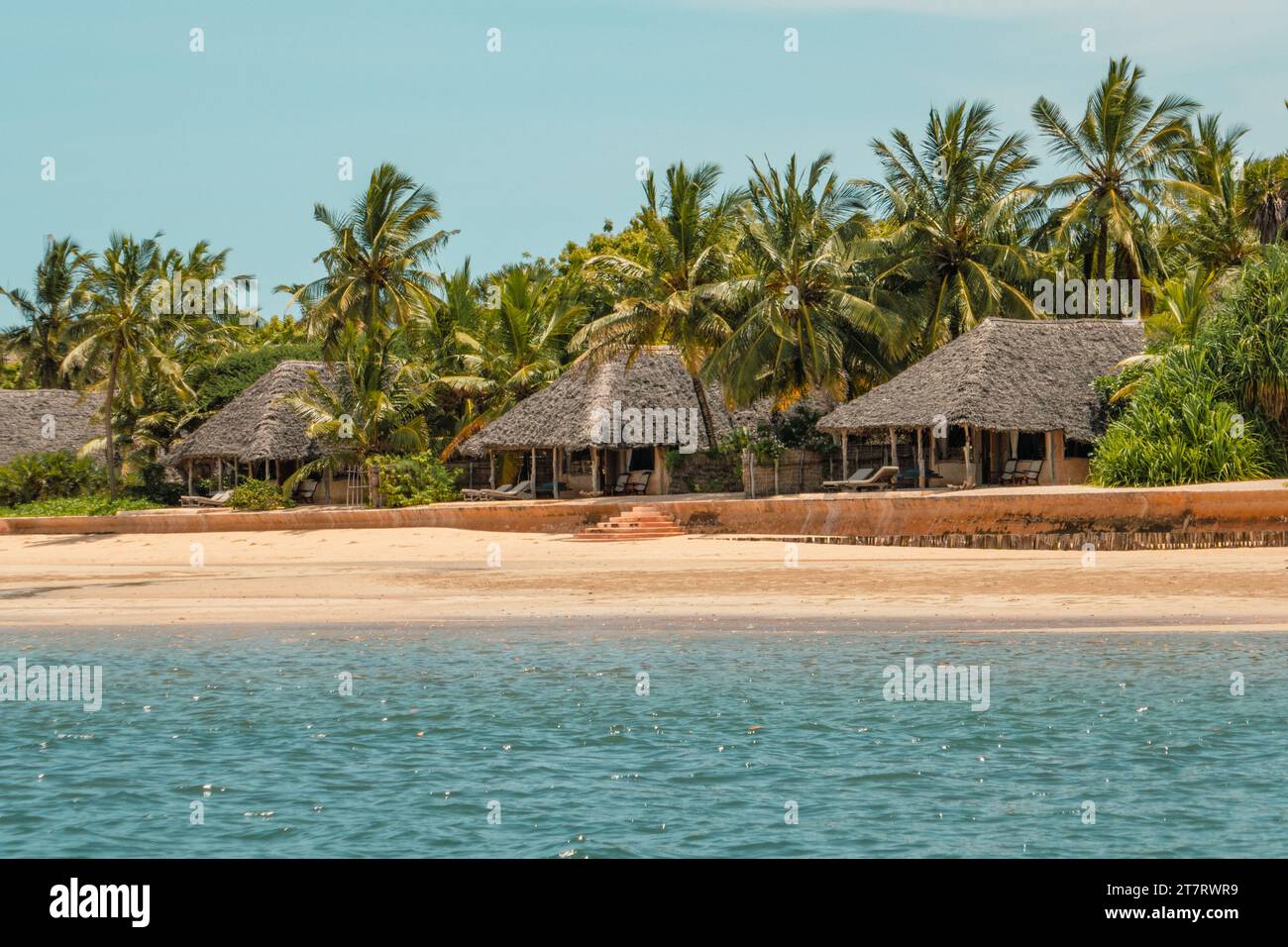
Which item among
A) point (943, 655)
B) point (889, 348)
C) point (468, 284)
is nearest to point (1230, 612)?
point (943, 655)

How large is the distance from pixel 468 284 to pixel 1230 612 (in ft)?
103

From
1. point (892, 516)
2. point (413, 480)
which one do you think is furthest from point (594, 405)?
point (892, 516)

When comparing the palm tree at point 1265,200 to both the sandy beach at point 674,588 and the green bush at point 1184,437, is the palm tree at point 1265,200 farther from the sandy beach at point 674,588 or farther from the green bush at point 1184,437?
the sandy beach at point 674,588

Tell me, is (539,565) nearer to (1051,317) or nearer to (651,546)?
(651,546)

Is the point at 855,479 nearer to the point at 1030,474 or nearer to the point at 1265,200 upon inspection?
the point at 1030,474

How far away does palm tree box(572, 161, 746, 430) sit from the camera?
32312 mm

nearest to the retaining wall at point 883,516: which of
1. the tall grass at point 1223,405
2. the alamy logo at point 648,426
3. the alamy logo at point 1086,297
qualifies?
the tall grass at point 1223,405

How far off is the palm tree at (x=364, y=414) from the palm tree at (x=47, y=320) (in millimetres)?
22502

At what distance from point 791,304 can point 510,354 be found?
9.90 metres

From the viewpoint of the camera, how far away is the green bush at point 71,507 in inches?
1407

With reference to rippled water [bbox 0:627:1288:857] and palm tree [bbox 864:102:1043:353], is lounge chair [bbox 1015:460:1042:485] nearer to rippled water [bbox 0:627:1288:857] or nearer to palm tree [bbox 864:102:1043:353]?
palm tree [bbox 864:102:1043:353]

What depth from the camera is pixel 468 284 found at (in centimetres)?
4247

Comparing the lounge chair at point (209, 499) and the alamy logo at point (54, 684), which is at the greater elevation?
the lounge chair at point (209, 499)

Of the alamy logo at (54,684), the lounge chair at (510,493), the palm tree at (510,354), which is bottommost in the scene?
the alamy logo at (54,684)
